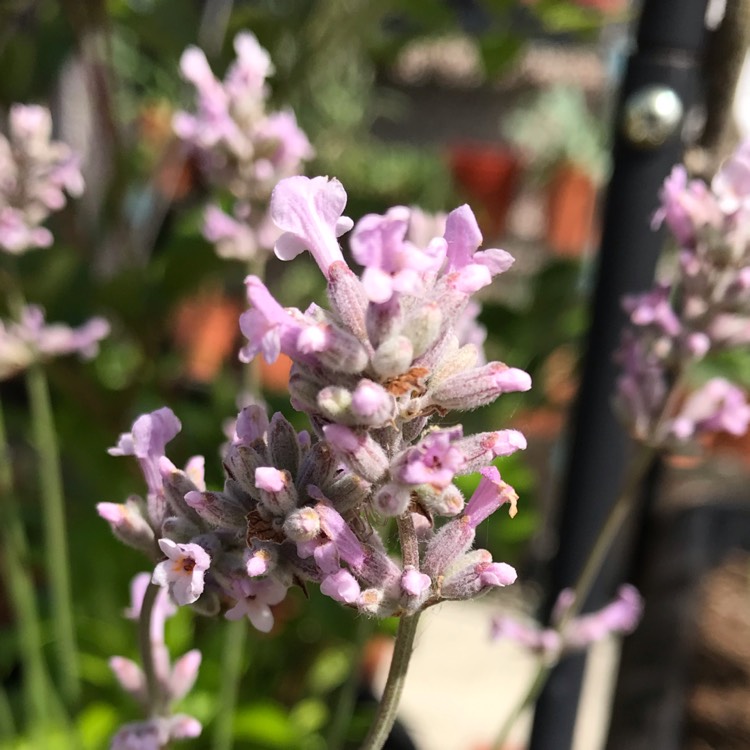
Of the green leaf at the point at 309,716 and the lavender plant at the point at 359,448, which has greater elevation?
the lavender plant at the point at 359,448

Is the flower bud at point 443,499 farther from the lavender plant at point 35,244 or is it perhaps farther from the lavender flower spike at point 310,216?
the lavender plant at point 35,244

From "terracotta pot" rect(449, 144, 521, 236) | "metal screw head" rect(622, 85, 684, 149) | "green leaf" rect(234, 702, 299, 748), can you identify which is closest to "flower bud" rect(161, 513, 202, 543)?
"metal screw head" rect(622, 85, 684, 149)

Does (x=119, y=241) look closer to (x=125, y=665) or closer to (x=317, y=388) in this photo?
(x=125, y=665)

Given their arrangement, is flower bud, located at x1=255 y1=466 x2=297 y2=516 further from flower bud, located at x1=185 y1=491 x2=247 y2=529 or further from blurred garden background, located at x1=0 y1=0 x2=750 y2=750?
blurred garden background, located at x1=0 y1=0 x2=750 y2=750

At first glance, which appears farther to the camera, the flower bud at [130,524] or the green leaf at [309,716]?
the green leaf at [309,716]

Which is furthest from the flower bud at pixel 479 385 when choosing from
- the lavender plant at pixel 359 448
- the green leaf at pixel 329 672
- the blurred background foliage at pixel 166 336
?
the green leaf at pixel 329 672

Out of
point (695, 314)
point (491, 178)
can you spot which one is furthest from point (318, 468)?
point (491, 178)
